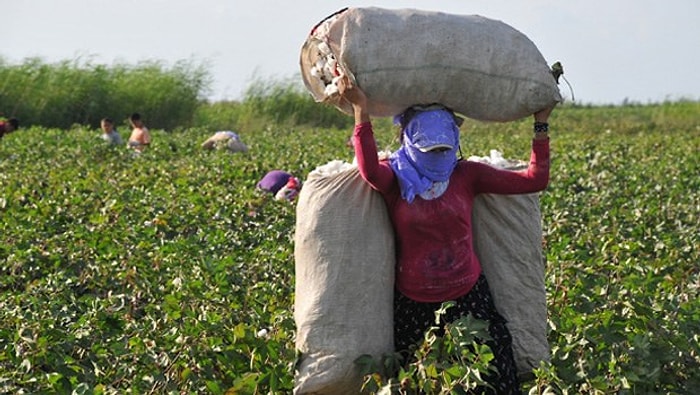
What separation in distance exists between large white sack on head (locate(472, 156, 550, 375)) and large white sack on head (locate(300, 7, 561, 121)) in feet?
1.07

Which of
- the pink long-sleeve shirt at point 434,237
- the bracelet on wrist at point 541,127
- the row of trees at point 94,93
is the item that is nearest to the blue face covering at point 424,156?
the pink long-sleeve shirt at point 434,237

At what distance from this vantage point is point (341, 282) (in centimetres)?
367

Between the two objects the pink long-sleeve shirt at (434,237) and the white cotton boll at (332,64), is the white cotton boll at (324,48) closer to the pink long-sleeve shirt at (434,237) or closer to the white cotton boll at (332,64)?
the white cotton boll at (332,64)

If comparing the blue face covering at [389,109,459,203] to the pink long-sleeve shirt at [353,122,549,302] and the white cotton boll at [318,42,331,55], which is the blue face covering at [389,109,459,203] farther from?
the white cotton boll at [318,42,331,55]

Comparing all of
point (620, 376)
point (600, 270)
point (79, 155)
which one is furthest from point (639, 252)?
point (79, 155)

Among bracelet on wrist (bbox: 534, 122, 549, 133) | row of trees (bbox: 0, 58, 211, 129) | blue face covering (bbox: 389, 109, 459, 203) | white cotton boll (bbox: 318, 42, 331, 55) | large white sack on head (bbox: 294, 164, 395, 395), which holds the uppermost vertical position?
white cotton boll (bbox: 318, 42, 331, 55)

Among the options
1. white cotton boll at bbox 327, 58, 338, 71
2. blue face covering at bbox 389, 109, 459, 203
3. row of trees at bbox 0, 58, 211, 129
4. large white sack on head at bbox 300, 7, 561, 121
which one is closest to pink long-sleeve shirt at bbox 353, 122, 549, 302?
blue face covering at bbox 389, 109, 459, 203

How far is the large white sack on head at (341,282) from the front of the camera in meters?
3.60

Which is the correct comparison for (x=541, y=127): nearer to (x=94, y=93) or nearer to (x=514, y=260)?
(x=514, y=260)

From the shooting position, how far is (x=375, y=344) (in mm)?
3664

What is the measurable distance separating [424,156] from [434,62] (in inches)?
12.2

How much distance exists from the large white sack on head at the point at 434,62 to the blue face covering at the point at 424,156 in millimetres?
99

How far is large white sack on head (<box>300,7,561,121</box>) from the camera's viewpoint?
3678 millimetres

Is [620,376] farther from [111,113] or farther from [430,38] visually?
[111,113]
